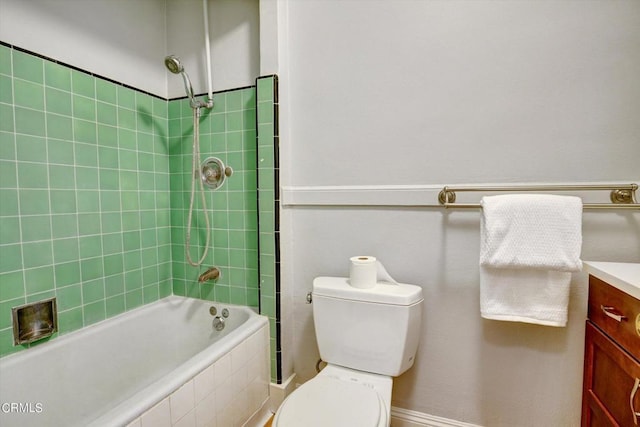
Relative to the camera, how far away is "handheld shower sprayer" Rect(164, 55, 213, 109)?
1432 millimetres

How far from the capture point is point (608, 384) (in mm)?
930

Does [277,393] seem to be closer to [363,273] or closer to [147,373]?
[147,373]

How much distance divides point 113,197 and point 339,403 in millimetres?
1437

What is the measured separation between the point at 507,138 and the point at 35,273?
2.02 meters

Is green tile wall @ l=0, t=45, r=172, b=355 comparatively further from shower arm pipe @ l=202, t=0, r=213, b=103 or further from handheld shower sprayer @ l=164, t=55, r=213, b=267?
shower arm pipe @ l=202, t=0, r=213, b=103

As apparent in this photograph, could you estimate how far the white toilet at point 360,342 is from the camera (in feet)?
3.49

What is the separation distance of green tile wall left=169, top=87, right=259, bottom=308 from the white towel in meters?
1.13

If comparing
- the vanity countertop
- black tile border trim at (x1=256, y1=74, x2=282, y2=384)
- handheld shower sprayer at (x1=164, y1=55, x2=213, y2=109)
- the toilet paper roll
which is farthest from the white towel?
handheld shower sprayer at (x1=164, y1=55, x2=213, y2=109)

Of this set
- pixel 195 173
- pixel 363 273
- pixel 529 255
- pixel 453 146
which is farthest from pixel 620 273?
pixel 195 173

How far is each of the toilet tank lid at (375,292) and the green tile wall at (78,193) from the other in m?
1.06

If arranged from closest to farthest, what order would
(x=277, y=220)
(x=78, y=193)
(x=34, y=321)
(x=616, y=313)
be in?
(x=616, y=313)
(x=34, y=321)
(x=78, y=193)
(x=277, y=220)

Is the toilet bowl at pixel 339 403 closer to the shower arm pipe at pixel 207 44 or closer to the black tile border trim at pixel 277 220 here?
the black tile border trim at pixel 277 220

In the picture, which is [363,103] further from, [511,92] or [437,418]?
[437,418]

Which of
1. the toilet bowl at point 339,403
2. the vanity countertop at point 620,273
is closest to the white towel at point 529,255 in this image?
the vanity countertop at point 620,273
